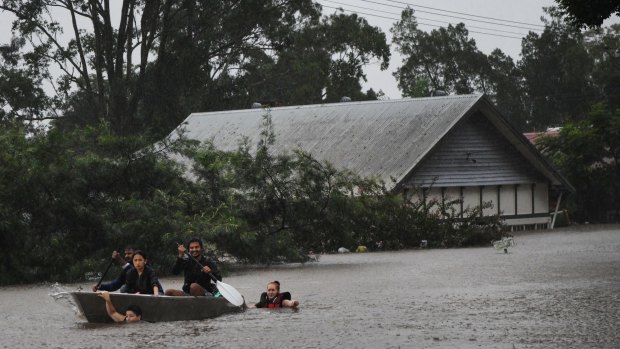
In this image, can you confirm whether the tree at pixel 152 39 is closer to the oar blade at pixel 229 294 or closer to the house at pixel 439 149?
the house at pixel 439 149

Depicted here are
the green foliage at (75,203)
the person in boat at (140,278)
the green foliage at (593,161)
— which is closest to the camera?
the person in boat at (140,278)

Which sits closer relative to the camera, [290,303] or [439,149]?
[290,303]

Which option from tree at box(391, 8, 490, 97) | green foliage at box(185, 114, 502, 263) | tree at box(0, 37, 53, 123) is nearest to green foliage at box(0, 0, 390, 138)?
tree at box(0, 37, 53, 123)

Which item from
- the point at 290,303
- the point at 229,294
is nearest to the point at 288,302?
the point at 290,303

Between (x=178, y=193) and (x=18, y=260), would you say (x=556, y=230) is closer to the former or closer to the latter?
(x=178, y=193)

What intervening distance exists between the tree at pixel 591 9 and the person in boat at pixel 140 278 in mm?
7590

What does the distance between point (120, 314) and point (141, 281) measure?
28.9 inches

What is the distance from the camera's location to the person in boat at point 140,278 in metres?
18.5

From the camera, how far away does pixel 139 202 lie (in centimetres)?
2767

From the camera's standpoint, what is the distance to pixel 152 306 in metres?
18.1

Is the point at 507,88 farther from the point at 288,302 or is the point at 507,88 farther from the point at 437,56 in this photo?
the point at 288,302

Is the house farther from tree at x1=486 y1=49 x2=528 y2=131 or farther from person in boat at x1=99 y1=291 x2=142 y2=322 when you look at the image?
tree at x1=486 y1=49 x2=528 y2=131

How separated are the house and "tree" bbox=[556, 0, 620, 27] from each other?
24.8 metres

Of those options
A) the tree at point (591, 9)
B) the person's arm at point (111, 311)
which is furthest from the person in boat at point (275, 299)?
the tree at point (591, 9)
